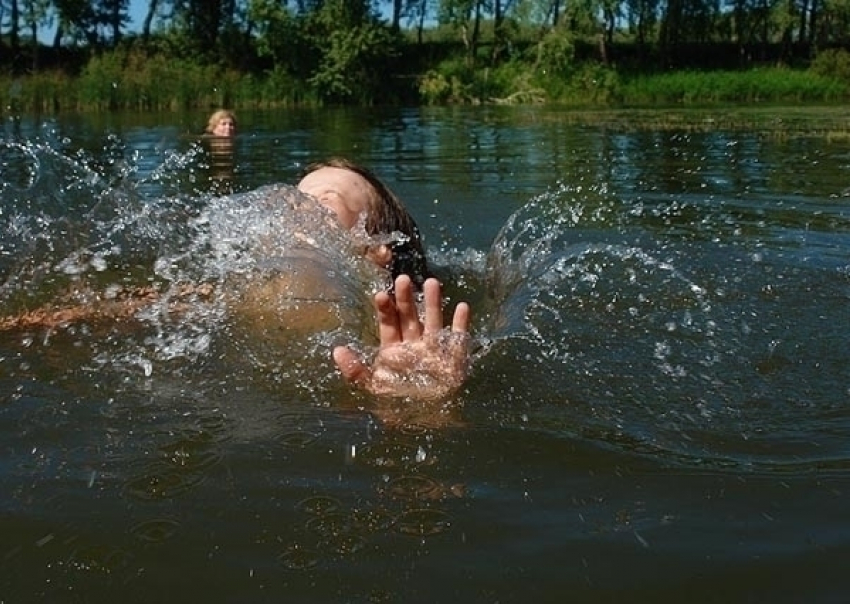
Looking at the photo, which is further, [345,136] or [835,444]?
[345,136]

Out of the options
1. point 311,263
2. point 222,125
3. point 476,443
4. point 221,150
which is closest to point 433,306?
point 476,443

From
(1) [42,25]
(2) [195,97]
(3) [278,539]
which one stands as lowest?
(3) [278,539]

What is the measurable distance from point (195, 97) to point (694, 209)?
78.3 feet

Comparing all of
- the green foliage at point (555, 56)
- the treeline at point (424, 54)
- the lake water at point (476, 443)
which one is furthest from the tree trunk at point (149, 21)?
the lake water at point (476, 443)

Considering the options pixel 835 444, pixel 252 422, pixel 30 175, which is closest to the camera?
pixel 835 444

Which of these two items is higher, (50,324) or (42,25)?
(42,25)

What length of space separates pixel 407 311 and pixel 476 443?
510 mm

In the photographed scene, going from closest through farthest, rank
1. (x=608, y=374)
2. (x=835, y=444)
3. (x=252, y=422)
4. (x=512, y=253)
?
(x=835, y=444) → (x=252, y=422) → (x=608, y=374) → (x=512, y=253)

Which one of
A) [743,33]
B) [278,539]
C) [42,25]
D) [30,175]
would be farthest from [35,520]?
[743,33]

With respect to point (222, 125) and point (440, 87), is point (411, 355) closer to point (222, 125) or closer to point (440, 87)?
point (222, 125)

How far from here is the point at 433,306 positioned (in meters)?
2.96

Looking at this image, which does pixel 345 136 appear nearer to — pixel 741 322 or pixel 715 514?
pixel 741 322

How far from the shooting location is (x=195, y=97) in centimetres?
2936

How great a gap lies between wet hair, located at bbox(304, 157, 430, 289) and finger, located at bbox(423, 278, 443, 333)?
1.61m
